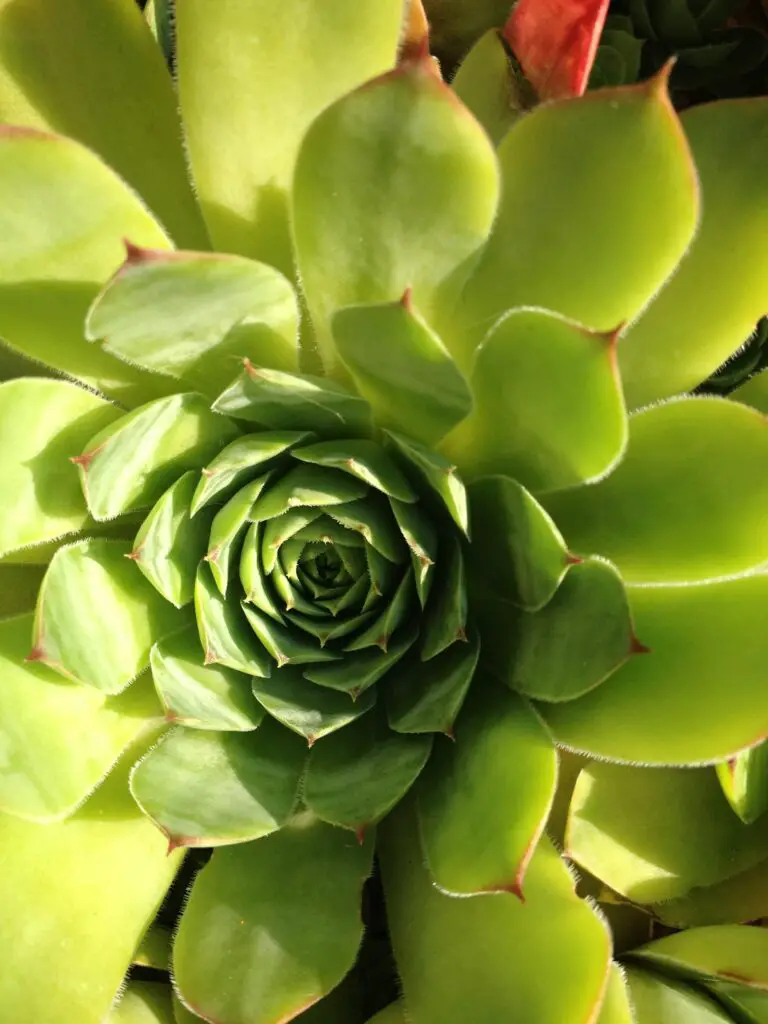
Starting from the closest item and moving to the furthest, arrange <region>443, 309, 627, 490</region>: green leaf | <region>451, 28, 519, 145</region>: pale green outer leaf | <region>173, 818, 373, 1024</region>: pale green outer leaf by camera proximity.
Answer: <region>443, 309, 627, 490</region>: green leaf → <region>173, 818, 373, 1024</region>: pale green outer leaf → <region>451, 28, 519, 145</region>: pale green outer leaf

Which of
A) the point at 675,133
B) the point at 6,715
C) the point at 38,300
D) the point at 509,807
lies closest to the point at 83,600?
the point at 6,715

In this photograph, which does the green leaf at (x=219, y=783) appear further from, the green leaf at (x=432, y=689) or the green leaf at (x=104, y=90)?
the green leaf at (x=104, y=90)

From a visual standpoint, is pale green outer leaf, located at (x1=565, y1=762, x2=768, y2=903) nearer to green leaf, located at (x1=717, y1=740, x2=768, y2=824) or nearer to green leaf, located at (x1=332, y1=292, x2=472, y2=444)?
green leaf, located at (x1=717, y1=740, x2=768, y2=824)

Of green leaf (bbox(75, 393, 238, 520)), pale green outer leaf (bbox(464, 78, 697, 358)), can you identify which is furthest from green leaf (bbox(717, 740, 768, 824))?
green leaf (bbox(75, 393, 238, 520))

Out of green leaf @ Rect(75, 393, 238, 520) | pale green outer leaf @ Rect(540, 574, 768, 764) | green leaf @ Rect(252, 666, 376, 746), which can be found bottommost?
green leaf @ Rect(252, 666, 376, 746)

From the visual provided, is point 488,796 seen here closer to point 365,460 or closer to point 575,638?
point 575,638

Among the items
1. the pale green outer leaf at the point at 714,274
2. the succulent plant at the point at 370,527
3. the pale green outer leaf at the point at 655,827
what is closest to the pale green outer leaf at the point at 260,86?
the succulent plant at the point at 370,527

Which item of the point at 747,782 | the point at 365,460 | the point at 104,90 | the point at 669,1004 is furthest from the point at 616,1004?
the point at 104,90
